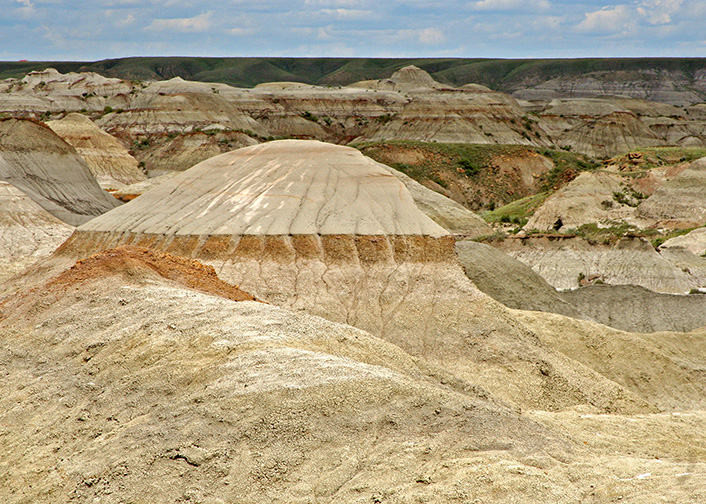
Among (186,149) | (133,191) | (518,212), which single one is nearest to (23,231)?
(133,191)

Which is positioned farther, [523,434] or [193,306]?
[193,306]

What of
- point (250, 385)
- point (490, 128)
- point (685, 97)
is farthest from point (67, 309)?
point (685, 97)

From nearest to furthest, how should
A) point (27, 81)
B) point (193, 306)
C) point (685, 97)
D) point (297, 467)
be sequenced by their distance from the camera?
point (297, 467) < point (193, 306) < point (27, 81) < point (685, 97)

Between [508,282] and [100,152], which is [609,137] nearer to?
[100,152]

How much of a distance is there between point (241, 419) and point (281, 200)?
59.4ft

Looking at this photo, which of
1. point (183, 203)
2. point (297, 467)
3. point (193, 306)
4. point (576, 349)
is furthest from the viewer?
point (183, 203)

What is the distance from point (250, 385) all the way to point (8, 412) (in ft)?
16.0

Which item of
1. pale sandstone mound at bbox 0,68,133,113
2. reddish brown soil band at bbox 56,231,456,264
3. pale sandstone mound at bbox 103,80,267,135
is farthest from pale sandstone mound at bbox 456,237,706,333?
pale sandstone mound at bbox 0,68,133,113

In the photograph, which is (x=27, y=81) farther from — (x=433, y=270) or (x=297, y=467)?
(x=297, y=467)

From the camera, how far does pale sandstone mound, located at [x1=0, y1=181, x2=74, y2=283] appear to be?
38031 millimetres

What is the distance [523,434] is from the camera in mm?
12266

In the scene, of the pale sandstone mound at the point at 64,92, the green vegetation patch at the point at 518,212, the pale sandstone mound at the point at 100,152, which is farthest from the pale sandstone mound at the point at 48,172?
the pale sandstone mound at the point at 64,92

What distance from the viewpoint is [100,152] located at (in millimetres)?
79500

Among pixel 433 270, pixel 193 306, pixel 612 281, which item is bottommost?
pixel 612 281
